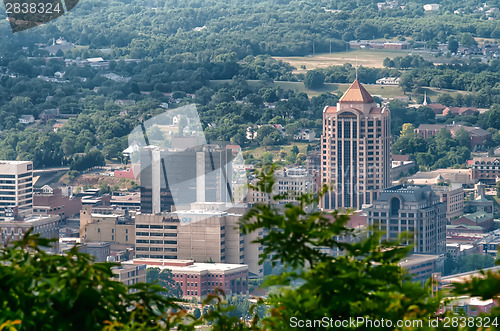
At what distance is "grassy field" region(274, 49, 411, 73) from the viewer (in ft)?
133

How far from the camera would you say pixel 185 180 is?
21.8m

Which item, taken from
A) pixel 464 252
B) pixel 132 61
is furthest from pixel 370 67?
pixel 464 252

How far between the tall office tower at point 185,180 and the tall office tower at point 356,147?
2501 mm

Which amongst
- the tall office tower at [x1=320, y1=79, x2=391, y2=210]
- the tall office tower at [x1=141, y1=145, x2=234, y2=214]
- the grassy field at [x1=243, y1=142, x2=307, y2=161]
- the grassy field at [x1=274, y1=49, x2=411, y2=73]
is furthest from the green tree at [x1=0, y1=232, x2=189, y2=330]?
the grassy field at [x1=274, y1=49, x2=411, y2=73]

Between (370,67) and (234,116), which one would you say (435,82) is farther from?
(234,116)

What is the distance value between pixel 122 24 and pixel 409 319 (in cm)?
5031

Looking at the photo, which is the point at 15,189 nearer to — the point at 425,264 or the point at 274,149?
the point at 274,149

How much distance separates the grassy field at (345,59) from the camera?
40.4 meters

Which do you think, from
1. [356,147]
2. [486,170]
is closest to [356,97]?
[356,147]

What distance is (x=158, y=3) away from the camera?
6238cm

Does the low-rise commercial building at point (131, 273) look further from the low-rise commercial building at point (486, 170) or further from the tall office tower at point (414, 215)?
the low-rise commercial building at point (486, 170)

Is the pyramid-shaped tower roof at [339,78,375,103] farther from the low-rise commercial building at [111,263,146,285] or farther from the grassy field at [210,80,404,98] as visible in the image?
the grassy field at [210,80,404,98]

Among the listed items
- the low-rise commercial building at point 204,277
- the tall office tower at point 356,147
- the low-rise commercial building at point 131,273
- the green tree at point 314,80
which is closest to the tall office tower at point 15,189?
the tall office tower at point 356,147

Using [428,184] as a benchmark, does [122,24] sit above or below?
above
